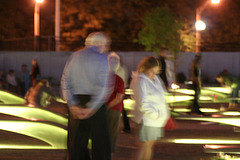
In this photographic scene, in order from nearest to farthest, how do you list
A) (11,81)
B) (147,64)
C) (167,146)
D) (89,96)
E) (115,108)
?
(89,96) < (147,64) < (115,108) < (167,146) < (11,81)

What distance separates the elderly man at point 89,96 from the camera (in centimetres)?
574

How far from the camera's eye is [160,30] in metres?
30.0

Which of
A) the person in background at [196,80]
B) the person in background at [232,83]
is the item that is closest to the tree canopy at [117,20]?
the person in background at [232,83]

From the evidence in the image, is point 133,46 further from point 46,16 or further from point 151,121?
point 151,121

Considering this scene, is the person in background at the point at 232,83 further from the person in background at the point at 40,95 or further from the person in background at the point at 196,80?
the person in background at the point at 40,95

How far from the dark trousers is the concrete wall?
23414 mm

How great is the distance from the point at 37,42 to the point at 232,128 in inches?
923

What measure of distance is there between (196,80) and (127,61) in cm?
1917

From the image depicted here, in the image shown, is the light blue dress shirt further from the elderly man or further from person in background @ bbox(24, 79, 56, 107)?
person in background @ bbox(24, 79, 56, 107)

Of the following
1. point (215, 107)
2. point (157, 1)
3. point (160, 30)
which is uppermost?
point (157, 1)

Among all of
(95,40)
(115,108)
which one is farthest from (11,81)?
(95,40)

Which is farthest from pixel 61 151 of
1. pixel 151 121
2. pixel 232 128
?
pixel 232 128

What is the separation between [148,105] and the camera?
646 centimetres

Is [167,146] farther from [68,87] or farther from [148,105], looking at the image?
[68,87]
